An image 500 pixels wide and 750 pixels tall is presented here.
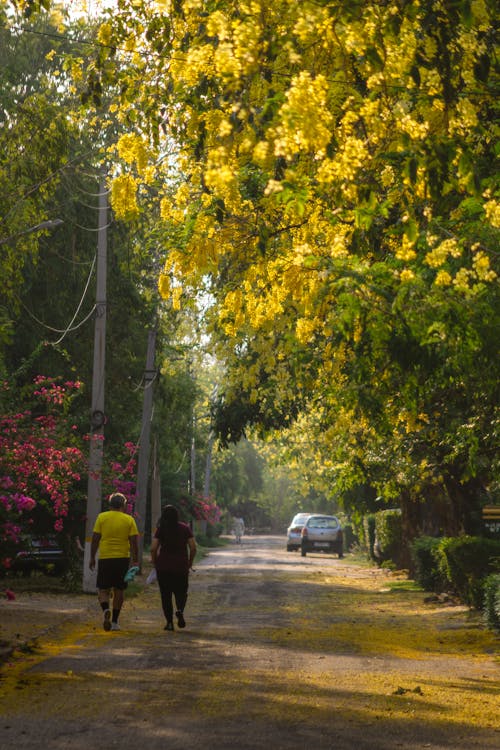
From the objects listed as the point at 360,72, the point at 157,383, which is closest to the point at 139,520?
the point at 157,383

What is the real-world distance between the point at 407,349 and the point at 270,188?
1.85 meters

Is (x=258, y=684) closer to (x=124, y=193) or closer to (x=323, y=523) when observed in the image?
(x=124, y=193)

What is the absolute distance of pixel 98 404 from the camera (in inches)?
958

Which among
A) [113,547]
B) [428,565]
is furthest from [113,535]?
[428,565]

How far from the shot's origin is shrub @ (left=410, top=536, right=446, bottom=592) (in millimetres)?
25062

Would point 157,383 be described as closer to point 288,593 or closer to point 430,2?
point 288,593

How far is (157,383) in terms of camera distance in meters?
33.2

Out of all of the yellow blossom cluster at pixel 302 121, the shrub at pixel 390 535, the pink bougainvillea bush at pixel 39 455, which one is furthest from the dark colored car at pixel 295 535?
the yellow blossom cluster at pixel 302 121

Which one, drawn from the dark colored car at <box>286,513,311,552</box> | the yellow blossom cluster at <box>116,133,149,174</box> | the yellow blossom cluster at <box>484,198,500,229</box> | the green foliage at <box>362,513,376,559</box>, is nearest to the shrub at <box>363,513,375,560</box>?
the green foliage at <box>362,513,376,559</box>

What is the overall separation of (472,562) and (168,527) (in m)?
6.50

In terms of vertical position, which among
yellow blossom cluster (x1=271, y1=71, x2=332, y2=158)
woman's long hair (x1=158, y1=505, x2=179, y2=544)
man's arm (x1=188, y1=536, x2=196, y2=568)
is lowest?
man's arm (x1=188, y1=536, x2=196, y2=568)

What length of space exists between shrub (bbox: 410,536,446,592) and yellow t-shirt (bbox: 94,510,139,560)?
1007cm

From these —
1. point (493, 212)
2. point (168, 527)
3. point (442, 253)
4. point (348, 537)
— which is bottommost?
point (168, 527)

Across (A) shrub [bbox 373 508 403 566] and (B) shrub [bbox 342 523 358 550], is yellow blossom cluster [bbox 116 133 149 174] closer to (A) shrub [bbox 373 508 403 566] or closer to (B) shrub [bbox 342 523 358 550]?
(A) shrub [bbox 373 508 403 566]
